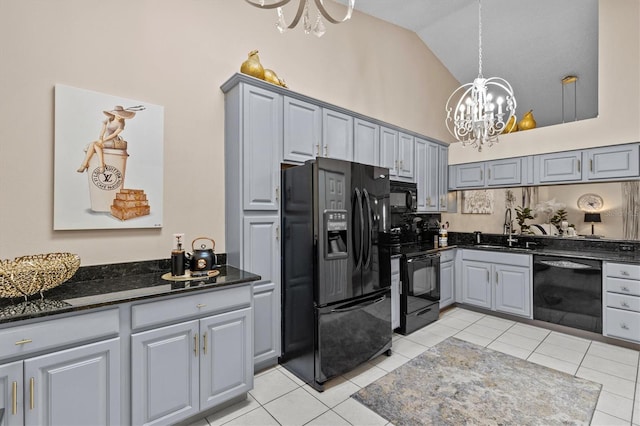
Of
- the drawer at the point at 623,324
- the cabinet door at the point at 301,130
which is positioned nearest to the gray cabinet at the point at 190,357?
the cabinet door at the point at 301,130

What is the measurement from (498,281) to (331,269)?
273 centimetres

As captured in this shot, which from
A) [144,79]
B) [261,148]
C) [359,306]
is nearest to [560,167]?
[359,306]

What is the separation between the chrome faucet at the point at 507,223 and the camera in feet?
14.2

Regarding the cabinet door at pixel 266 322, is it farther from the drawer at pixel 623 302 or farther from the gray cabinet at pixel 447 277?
the drawer at pixel 623 302

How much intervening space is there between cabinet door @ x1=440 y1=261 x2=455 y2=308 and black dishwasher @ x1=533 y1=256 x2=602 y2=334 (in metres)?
0.95

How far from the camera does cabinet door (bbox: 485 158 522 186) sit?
405 cm

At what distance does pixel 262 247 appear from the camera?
2527 mm

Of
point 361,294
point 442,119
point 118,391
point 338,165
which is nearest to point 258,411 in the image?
point 118,391

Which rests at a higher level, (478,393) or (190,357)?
(190,357)

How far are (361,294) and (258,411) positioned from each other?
1159 millimetres

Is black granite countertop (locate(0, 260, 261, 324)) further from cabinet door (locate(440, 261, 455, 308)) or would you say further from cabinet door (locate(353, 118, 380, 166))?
cabinet door (locate(440, 261, 455, 308))

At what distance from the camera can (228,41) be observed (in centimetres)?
271

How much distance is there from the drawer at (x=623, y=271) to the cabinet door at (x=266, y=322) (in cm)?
343

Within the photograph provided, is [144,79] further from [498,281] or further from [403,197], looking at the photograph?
[498,281]
